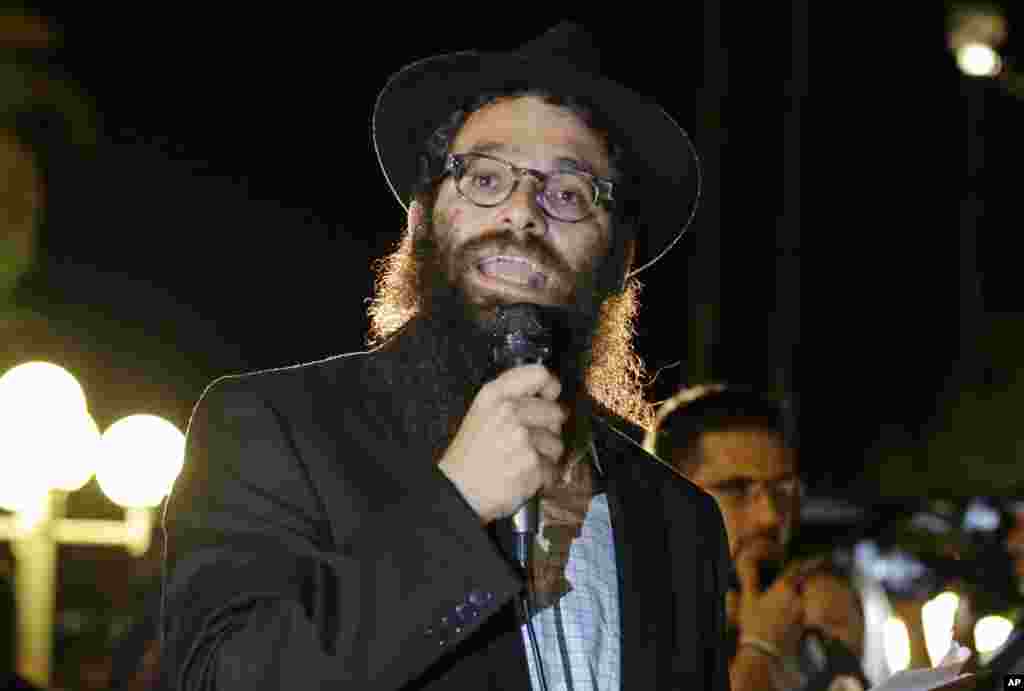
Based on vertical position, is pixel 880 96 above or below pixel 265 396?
above

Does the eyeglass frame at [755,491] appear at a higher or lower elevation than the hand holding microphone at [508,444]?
higher

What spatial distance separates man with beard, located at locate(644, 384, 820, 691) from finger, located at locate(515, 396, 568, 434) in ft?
8.32

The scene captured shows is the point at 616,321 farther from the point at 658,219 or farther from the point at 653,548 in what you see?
the point at 653,548

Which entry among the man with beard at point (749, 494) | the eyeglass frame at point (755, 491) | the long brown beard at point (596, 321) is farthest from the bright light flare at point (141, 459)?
the long brown beard at point (596, 321)

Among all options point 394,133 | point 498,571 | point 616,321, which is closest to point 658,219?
point 616,321

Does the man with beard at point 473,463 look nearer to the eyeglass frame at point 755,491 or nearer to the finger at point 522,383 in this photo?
the finger at point 522,383

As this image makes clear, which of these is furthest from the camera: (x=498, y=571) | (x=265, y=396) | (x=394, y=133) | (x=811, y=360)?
(x=811, y=360)

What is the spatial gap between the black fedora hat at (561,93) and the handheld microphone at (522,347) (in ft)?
2.18

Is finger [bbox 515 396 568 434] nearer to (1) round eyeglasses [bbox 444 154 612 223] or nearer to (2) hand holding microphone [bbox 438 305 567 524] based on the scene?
(2) hand holding microphone [bbox 438 305 567 524]

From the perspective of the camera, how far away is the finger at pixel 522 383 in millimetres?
1929

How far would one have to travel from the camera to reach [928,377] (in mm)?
22203

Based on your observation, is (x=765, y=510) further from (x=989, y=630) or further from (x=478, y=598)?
(x=478, y=598)

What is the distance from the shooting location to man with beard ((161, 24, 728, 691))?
192 centimetres

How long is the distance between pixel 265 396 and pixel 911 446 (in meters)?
20.4
